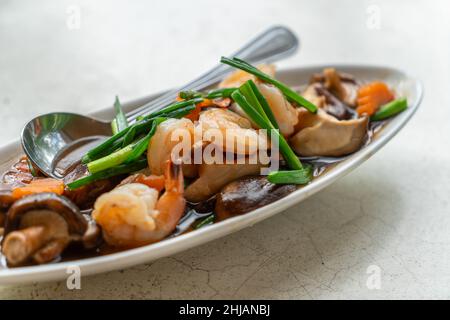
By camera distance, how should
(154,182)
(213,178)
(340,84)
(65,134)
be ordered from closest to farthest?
(154,182) → (213,178) → (65,134) → (340,84)

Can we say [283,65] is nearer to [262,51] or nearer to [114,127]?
[262,51]

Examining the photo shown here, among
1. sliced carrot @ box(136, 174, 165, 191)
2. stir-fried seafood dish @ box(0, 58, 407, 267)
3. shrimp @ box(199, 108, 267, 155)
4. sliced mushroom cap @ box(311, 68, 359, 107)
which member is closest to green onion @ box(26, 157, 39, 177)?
stir-fried seafood dish @ box(0, 58, 407, 267)

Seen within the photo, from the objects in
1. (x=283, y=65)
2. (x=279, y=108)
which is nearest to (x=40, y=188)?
(x=279, y=108)

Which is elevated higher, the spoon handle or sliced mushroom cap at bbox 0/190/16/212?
the spoon handle

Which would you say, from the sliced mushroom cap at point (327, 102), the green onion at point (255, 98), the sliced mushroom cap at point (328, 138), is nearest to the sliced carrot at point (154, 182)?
the green onion at point (255, 98)

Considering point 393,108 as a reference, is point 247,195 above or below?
below

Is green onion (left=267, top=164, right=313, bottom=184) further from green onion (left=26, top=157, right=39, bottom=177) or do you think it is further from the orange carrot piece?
green onion (left=26, top=157, right=39, bottom=177)
